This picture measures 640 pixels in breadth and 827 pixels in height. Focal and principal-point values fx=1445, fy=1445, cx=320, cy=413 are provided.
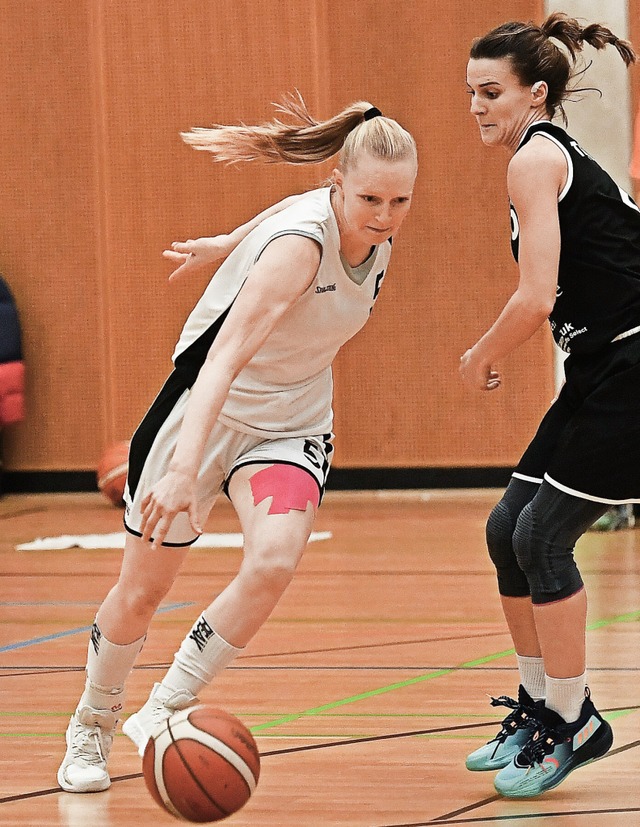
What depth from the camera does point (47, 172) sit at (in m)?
9.23

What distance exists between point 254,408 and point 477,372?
48cm

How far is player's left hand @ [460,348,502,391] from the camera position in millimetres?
3057

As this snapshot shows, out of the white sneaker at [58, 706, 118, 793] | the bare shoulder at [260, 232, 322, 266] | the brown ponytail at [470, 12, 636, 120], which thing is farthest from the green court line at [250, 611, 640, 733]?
the brown ponytail at [470, 12, 636, 120]

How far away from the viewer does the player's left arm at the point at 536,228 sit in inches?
114

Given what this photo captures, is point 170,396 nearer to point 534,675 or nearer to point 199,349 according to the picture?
point 199,349

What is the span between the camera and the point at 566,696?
10.0 ft

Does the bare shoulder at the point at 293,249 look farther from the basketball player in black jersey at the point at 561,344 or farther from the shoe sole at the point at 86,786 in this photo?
the shoe sole at the point at 86,786

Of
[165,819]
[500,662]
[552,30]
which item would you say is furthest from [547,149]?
[500,662]

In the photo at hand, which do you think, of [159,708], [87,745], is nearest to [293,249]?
[159,708]

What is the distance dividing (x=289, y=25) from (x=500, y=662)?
533 cm

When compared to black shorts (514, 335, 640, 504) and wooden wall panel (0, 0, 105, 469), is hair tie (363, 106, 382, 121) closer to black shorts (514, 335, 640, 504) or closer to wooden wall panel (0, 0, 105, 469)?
black shorts (514, 335, 640, 504)

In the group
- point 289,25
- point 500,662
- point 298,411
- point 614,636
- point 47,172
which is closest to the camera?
point 298,411

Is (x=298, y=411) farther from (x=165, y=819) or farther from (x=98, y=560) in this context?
(x=98, y=560)

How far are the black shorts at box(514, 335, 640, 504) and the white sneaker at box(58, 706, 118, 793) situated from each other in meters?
1.12
